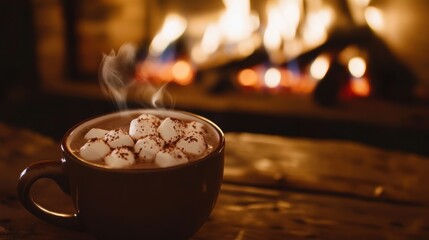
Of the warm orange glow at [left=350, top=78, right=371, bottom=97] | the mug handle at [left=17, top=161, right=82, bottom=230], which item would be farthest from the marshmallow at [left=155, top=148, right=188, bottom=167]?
the warm orange glow at [left=350, top=78, right=371, bottom=97]

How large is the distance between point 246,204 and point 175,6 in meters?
1.19

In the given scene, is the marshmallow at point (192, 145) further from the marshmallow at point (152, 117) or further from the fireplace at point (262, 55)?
the fireplace at point (262, 55)

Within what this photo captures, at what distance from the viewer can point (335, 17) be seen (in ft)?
5.70

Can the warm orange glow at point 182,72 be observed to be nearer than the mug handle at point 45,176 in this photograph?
No

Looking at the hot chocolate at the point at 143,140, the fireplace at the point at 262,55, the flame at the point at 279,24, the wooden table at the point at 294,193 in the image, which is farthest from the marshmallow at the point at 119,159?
the flame at the point at 279,24

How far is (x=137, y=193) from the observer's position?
542mm

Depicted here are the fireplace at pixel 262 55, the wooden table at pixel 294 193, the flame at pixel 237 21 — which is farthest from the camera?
the flame at pixel 237 21

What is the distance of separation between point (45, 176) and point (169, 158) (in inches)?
5.6

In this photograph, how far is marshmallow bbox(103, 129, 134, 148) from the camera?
576 millimetres

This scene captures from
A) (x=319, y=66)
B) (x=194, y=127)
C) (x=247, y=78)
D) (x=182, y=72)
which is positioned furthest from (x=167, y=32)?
(x=194, y=127)

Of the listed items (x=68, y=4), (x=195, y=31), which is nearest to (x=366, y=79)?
(x=195, y=31)

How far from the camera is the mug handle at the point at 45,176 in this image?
0.59 meters

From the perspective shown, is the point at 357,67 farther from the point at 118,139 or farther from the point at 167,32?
the point at 118,139

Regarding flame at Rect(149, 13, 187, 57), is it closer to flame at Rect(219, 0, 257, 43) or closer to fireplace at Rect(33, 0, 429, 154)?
fireplace at Rect(33, 0, 429, 154)
